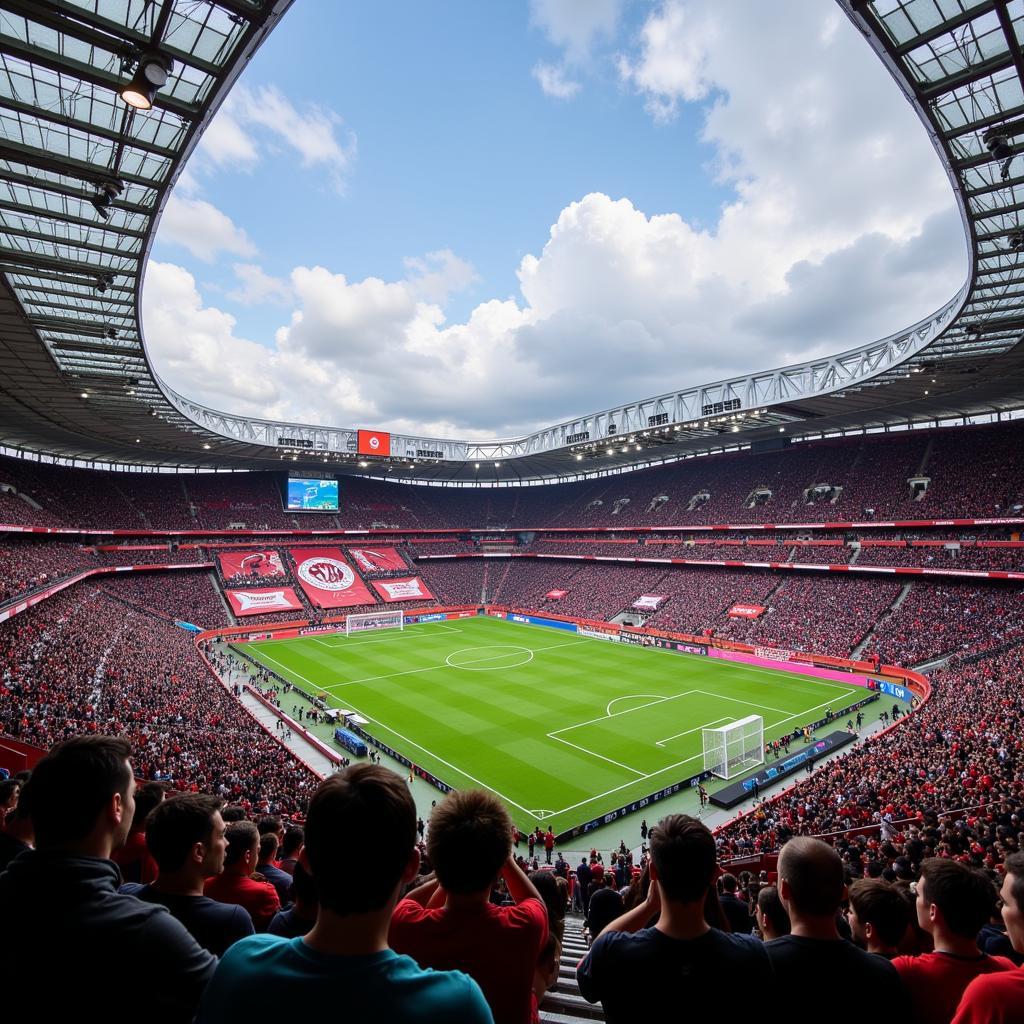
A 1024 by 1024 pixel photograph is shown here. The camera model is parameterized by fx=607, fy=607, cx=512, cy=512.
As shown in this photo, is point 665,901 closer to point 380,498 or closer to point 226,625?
point 226,625

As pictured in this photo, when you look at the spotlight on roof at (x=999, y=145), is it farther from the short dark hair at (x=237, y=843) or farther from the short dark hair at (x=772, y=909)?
the short dark hair at (x=237, y=843)

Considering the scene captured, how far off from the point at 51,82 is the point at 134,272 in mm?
8378

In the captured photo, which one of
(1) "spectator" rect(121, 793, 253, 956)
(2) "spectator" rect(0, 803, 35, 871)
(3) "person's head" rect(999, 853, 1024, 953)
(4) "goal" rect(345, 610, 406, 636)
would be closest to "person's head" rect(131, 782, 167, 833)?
(2) "spectator" rect(0, 803, 35, 871)

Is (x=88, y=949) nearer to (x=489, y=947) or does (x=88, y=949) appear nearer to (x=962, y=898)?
(x=489, y=947)

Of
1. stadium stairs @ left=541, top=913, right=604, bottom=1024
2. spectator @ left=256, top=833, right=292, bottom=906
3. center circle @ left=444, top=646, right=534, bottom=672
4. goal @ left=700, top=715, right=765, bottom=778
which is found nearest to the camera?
stadium stairs @ left=541, top=913, right=604, bottom=1024

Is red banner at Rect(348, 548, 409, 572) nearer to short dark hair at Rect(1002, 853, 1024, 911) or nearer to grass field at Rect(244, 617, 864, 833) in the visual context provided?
grass field at Rect(244, 617, 864, 833)

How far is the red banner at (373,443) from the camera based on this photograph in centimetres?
6469

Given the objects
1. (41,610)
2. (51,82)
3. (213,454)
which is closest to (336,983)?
(51,82)

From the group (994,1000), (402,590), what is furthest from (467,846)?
(402,590)

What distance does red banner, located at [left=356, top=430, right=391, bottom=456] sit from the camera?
64.7 m

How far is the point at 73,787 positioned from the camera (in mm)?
2400

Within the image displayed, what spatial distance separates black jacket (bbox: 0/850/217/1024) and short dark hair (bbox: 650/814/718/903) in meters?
1.86

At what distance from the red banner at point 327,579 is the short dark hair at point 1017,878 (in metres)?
61.0

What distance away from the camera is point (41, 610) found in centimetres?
3472
